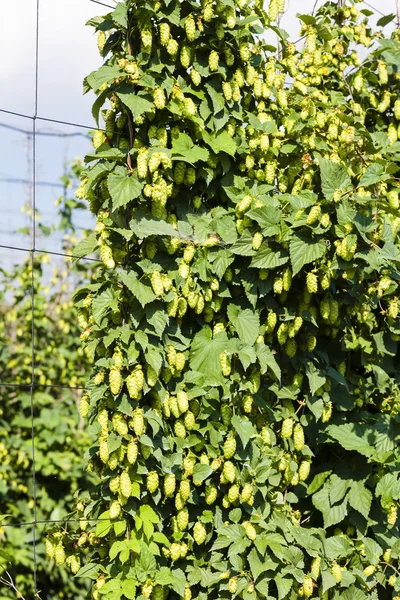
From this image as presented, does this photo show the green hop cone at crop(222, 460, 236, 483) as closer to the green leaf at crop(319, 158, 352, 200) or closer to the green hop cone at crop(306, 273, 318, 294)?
the green hop cone at crop(306, 273, 318, 294)

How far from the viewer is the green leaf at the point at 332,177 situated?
229 centimetres

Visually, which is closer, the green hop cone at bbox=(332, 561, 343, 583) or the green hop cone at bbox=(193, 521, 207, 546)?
the green hop cone at bbox=(193, 521, 207, 546)

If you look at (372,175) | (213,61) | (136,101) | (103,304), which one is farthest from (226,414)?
(213,61)

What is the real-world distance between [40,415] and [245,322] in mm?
2234

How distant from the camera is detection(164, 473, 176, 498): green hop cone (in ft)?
7.05

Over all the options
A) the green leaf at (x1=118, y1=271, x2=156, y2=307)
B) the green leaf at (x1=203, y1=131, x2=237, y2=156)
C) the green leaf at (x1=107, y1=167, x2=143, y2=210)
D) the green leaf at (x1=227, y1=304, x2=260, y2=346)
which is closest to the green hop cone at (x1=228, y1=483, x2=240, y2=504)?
the green leaf at (x1=227, y1=304, x2=260, y2=346)

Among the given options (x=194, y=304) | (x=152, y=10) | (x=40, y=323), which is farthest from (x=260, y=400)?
(x=40, y=323)

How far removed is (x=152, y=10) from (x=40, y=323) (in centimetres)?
253

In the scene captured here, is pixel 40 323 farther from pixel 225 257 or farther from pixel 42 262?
pixel 225 257

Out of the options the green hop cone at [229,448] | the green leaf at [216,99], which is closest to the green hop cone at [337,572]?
the green hop cone at [229,448]

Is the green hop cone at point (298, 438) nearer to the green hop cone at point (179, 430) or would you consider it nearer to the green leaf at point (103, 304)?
the green hop cone at point (179, 430)

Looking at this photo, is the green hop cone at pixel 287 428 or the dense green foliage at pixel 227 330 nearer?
the dense green foliage at pixel 227 330

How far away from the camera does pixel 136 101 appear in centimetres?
216

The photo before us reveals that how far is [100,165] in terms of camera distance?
2193mm
